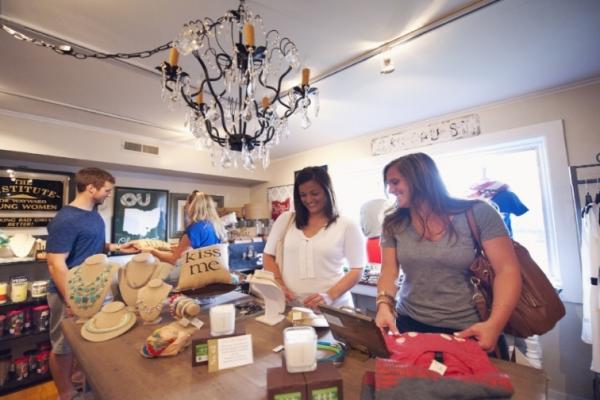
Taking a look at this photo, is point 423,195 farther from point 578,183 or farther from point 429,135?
point 429,135

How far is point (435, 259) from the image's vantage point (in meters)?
0.97

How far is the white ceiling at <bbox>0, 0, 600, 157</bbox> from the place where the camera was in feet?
4.13

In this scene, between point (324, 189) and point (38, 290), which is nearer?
point (324, 189)

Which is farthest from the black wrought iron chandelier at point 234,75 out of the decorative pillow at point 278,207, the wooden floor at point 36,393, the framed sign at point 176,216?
the wooden floor at point 36,393

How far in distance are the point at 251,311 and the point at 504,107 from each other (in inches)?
107

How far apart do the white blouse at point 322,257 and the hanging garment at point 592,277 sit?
1576 millimetres

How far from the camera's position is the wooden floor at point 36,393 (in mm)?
2072

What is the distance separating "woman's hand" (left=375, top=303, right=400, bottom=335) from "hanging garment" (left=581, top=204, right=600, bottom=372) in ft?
5.29

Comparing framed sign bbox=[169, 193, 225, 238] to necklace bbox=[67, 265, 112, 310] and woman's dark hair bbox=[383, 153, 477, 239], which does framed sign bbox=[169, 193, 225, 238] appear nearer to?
necklace bbox=[67, 265, 112, 310]

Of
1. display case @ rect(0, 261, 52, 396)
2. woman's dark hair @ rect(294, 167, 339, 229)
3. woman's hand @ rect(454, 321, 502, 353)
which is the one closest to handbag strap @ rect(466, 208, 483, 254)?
woman's hand @ rect(454, 321, 502, 353)

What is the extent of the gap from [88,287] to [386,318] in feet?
4.17

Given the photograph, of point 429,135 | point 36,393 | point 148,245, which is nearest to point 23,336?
point 36,393

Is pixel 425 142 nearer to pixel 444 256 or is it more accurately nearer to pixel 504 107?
pixel 504 107

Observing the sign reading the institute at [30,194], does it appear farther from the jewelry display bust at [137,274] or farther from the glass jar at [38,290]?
the jewelry display bust at [137,274]
